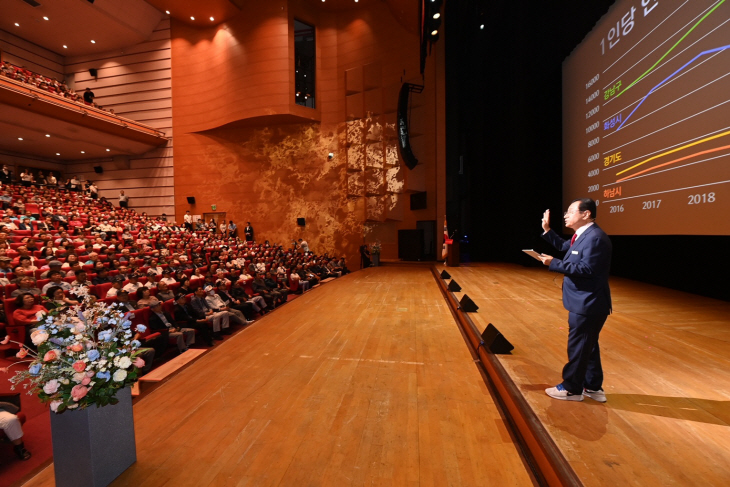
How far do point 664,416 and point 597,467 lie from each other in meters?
0.72

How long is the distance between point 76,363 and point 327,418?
1.32 m

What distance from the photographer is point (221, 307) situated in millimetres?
4941

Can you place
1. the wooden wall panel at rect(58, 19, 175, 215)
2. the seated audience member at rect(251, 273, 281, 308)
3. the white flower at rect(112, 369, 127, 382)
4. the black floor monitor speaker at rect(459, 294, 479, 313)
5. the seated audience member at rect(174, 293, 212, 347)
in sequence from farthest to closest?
1. the wooden wall panel at rect(58, 19, 175, 215)
2. the seated audience member at rect(251, 273, 281, 308)
3. the seated audience member at rect(174, 293, 212, 347)
4. the black floor monitor speaker at rect(459, 294, 479, 313)
5. the white flower at rect(112, 369, 127, 382)

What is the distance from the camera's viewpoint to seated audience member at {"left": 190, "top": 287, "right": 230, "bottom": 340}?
14.7ft

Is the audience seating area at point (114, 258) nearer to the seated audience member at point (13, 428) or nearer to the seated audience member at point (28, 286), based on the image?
the seated audience member at point (28, 286)

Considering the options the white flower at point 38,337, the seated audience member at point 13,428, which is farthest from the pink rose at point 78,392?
the seated audience member at point 13,428

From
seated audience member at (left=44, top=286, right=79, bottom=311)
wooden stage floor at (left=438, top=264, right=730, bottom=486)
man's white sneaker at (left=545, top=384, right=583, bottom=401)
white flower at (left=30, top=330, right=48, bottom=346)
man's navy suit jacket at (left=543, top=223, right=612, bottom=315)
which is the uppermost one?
man's navy suit jacket at (left=543, top=223, right=612, bottom=315)

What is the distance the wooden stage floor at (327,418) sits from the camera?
1.63 metres

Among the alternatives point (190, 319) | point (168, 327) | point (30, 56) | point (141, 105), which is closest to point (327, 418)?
point (168, 327)

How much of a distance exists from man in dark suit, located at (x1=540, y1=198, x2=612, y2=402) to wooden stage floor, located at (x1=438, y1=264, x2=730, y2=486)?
0.63 feet

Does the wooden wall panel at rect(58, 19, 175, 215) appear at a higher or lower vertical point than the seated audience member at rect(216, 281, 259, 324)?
higher

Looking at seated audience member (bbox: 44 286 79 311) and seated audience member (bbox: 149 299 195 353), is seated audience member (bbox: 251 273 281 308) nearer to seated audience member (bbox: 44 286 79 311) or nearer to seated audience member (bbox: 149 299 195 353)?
seated audience member (bbox: 149 299 195 353)

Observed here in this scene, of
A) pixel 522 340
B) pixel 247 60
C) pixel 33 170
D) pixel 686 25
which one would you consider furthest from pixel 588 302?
pixel 33 170

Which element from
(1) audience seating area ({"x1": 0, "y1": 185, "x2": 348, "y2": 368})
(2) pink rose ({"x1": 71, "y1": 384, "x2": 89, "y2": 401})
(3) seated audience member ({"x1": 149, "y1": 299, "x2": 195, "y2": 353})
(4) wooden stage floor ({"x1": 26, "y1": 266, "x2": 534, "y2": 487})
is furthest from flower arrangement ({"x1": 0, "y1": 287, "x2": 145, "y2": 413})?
(3) seated audience member ({"x1": 149, "y1": 299, "x2": 195, "y2": 353})
